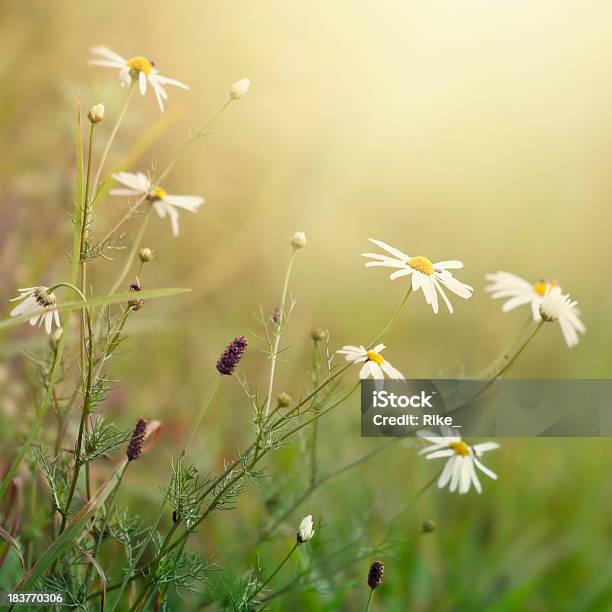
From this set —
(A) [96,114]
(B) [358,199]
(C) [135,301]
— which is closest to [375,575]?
(C) [135,301]

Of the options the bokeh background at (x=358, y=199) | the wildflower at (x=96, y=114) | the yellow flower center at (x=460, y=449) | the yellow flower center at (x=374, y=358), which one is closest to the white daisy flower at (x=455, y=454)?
the yellow flower center at (x=460, y=449)

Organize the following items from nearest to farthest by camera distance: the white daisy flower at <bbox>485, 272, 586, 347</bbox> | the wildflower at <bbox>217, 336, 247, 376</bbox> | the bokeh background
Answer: the wildflower at <bbox>217, 336, 247, 376</bbox>
the white daisy flower at <bbox>485, 272, 586, 347</bbox>
the bokeh background

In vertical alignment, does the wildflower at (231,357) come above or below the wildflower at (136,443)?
above

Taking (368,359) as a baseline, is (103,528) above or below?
Result: below

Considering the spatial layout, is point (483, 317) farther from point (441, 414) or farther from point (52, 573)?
point (52, 573)

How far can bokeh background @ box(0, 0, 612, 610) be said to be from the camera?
51.9 inches

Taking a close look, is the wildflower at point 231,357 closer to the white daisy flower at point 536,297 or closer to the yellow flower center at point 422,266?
the yellow flower center at point 422,266

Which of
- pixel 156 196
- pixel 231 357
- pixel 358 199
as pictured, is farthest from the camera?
pixel 358 199

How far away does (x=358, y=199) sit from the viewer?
1.79m

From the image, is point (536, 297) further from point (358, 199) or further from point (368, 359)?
point (358, 199)

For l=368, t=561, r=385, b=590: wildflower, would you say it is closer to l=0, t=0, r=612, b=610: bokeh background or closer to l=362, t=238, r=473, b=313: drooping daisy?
l=362, t=238, r=473, b=313: drooping daisy

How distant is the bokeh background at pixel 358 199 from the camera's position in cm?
132

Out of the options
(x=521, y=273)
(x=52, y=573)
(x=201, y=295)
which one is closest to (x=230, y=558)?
(x=52, y=573)

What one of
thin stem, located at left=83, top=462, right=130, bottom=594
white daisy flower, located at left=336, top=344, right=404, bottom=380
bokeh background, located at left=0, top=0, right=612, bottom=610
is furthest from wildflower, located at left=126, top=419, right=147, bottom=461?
bokeh background, located at left=0, top=0, right=612, bottom=610
